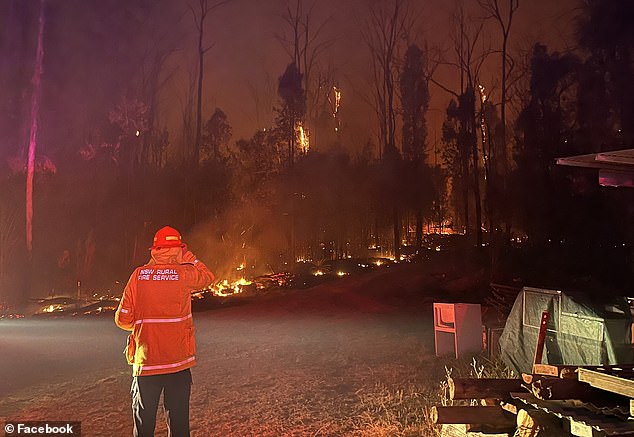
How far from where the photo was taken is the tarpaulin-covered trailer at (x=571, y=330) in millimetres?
5891

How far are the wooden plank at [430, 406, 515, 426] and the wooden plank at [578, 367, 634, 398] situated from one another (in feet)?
2.51

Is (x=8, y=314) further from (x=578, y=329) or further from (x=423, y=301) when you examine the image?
(x=578, y=329)

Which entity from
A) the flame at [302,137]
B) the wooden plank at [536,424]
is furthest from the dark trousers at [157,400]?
the flame at [302,137]

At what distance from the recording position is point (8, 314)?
15.9 metres

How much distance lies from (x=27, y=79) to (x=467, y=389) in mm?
19221

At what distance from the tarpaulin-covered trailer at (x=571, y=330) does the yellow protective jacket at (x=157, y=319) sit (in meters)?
4.66

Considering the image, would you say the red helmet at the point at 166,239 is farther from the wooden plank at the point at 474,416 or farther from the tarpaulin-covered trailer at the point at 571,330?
the tarpaulin-covered trailer at the point at 571,330

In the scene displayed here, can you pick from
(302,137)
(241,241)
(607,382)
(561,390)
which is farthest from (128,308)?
(302,137)

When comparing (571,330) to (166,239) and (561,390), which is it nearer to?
(561,390)

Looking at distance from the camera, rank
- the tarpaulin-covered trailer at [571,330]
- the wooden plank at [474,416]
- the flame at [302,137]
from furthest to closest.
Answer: the flame at [302,137]
the tarpaulin-covered trailer at [571,330]
the wooden plank at [474,416]

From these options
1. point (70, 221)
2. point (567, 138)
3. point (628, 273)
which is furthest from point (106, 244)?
point (567, 138)

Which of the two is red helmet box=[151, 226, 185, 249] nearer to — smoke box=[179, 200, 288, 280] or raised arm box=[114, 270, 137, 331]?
raised arm box=[114, 270, 137, 331]

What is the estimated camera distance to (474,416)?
446cm

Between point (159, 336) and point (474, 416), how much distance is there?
9.08 feet
